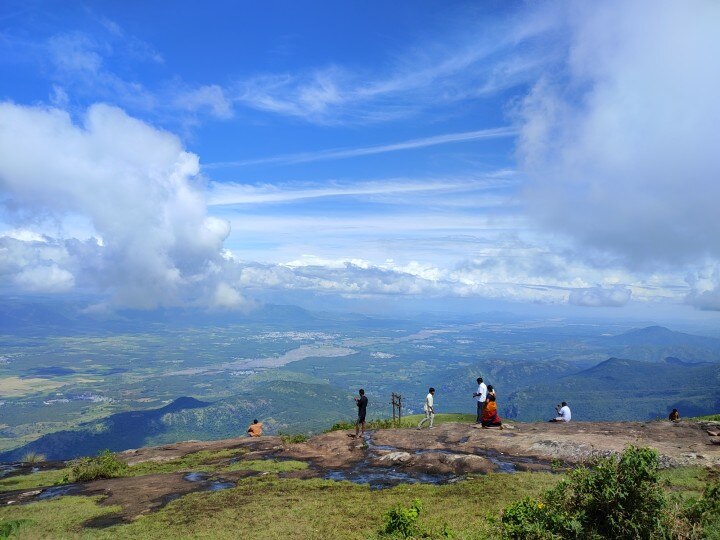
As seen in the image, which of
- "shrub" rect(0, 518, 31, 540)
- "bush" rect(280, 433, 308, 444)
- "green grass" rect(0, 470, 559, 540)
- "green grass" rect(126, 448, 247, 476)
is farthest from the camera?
"bush" rect(280, 433, 308, 444)

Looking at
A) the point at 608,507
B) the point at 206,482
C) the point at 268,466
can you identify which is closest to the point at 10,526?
the point at 206,482

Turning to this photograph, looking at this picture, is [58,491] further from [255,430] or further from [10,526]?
[255,430]

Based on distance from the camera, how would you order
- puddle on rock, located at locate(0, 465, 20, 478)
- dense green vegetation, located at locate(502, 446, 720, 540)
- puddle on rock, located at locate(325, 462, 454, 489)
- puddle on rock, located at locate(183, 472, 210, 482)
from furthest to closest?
1. puddle on rock, located at locate(0, 465, 20, 478)
2. puddle on rock, located at locate(183, 472, 210, 482)
3. puddle on rock, located at locate(325, 462, 454, 489)
4. dense green vegetation, located at locate(502, 446, 720, 540)

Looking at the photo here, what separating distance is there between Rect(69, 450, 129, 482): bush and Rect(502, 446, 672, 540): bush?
1029 inches

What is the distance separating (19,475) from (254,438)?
56.1 ft

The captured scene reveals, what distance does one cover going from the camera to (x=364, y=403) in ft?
106

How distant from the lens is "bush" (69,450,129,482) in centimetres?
2712

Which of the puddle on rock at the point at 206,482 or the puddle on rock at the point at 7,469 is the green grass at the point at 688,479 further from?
the puddle on rock at the point at 7,469

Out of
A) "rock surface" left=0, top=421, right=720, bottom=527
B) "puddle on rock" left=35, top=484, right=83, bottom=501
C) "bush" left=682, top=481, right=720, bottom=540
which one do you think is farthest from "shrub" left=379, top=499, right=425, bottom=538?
"puddle on rock" left=35, top=484, right=83, bottom=501

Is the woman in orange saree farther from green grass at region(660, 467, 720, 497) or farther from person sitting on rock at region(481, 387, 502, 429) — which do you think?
green grass at region(660, 467, 720, 497)

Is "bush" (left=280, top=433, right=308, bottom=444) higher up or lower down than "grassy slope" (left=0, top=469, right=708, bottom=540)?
lower down

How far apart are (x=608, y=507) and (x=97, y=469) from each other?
96.5 ft

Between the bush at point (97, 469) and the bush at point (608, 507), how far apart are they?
85.8ft

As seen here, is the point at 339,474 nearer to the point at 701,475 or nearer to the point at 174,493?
the point at 174,493
